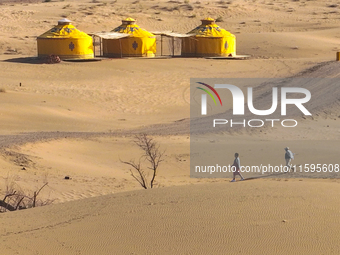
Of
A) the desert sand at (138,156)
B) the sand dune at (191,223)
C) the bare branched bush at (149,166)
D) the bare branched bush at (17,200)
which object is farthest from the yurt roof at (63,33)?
the sand dune at (191,223)

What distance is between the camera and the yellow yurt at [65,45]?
1294 inches

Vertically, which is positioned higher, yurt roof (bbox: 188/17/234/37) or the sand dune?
the sand dune

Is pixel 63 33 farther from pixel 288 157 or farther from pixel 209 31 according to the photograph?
pixel 288 157

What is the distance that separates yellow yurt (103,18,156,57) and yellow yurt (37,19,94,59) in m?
1.72

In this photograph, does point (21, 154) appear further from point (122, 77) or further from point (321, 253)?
point (122, 77)

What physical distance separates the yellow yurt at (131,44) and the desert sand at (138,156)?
206 centimetres

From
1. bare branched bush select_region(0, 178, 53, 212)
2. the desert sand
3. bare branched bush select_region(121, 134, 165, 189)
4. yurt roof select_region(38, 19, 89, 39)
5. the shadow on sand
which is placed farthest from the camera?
yurt roof select_region(38, 19, 89, 39)

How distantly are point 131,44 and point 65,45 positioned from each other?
12.8 feet

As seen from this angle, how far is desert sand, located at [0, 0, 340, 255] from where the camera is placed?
6.41 metres

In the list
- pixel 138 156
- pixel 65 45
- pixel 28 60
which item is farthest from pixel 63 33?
pixel 138 156

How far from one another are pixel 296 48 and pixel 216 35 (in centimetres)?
599

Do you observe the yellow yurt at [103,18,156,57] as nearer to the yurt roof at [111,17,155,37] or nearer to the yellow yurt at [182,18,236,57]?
the yurt roof at [111,17,155,37]

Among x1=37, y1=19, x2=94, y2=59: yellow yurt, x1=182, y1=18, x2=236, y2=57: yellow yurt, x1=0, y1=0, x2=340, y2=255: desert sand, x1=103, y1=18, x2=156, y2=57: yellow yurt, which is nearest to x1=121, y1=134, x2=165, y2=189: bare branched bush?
x1=0, y1=0, x2=340, y2=255: desert sand

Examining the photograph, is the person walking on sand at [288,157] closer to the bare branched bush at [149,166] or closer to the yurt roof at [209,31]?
the bare branched bush at [149,166]
